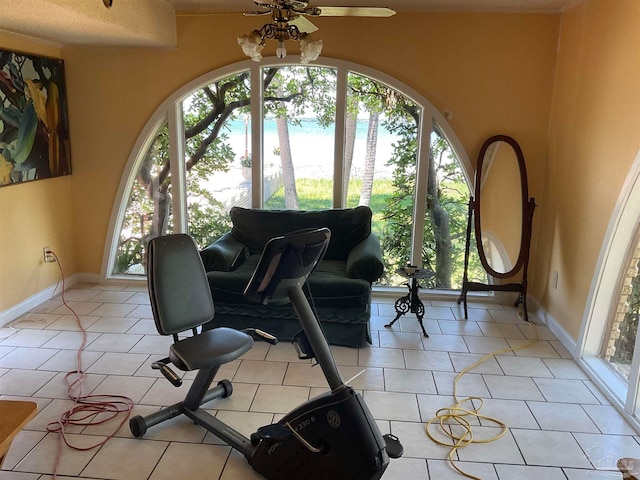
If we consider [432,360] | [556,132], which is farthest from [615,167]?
[432,360]

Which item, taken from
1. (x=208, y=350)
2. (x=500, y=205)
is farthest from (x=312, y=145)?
(x=208, y=350)

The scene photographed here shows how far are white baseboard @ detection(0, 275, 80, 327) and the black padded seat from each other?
218 cm

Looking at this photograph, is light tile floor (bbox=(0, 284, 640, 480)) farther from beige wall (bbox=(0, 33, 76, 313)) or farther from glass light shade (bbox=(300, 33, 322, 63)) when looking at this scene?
glass light shade (bbox=(300, 33, 322, 63))

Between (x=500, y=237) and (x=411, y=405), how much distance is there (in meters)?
1.99

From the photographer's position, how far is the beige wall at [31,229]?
12.8 ft

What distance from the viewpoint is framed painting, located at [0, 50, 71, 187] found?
3.79m

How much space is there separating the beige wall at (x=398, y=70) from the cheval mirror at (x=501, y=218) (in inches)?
6.2

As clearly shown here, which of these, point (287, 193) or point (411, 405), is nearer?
point (411, 405)

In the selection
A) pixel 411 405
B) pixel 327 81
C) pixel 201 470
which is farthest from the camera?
pixel 327 81

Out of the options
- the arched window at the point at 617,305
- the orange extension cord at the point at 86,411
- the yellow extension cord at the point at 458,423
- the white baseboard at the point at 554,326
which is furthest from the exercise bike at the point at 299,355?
the white baseboard at the point at 554,326

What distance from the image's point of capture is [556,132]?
13.3 ft

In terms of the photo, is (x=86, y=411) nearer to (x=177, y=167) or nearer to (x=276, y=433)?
(x=276, y=433)

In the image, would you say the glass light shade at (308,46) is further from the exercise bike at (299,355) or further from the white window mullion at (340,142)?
the white window mullion at (340,142)

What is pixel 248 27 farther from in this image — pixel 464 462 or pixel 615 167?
pixel 464 462
